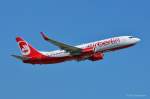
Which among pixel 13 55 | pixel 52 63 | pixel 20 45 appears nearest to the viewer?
pixel 13 55

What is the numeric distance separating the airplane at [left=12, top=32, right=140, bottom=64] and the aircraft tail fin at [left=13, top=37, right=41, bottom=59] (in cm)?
108

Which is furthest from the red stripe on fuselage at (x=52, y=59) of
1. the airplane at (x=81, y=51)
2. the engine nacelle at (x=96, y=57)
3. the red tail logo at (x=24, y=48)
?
the red tail logo at (x=24, y=48)

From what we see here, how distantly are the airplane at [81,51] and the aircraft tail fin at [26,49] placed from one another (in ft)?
3.56

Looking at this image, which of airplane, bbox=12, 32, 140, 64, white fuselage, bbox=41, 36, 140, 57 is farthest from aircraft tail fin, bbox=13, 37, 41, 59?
white fuselage, bbox=41, 36, 140, 57

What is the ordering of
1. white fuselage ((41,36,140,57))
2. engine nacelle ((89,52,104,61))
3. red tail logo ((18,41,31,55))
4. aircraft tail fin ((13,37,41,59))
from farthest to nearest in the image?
red tail logo ((18,41,31,55)) < aircraft tail fin ((13,37,41,59)) < engine nacelle ((89,52,104,61)) < white fuselage ((41,36,140,57))

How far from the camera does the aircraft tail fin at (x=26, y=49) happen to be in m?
164

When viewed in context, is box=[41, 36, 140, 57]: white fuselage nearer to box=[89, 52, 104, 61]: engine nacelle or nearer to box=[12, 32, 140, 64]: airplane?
box=[12, 32, 140, 64]: airplane

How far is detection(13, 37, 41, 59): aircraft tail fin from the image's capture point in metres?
164

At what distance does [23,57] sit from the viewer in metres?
156

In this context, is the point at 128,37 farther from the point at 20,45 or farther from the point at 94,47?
the point at 20,45

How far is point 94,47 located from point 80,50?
4.03 metres

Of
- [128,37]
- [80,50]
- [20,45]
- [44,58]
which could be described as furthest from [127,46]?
[20,45]

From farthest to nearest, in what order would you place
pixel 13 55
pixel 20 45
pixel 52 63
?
1. pixel 20 45
2. pixel 52 63
3. pixel 13 55

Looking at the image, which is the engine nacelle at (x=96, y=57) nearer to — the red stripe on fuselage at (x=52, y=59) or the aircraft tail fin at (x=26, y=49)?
the red stripe on fuselage at (x=52, y=59)
